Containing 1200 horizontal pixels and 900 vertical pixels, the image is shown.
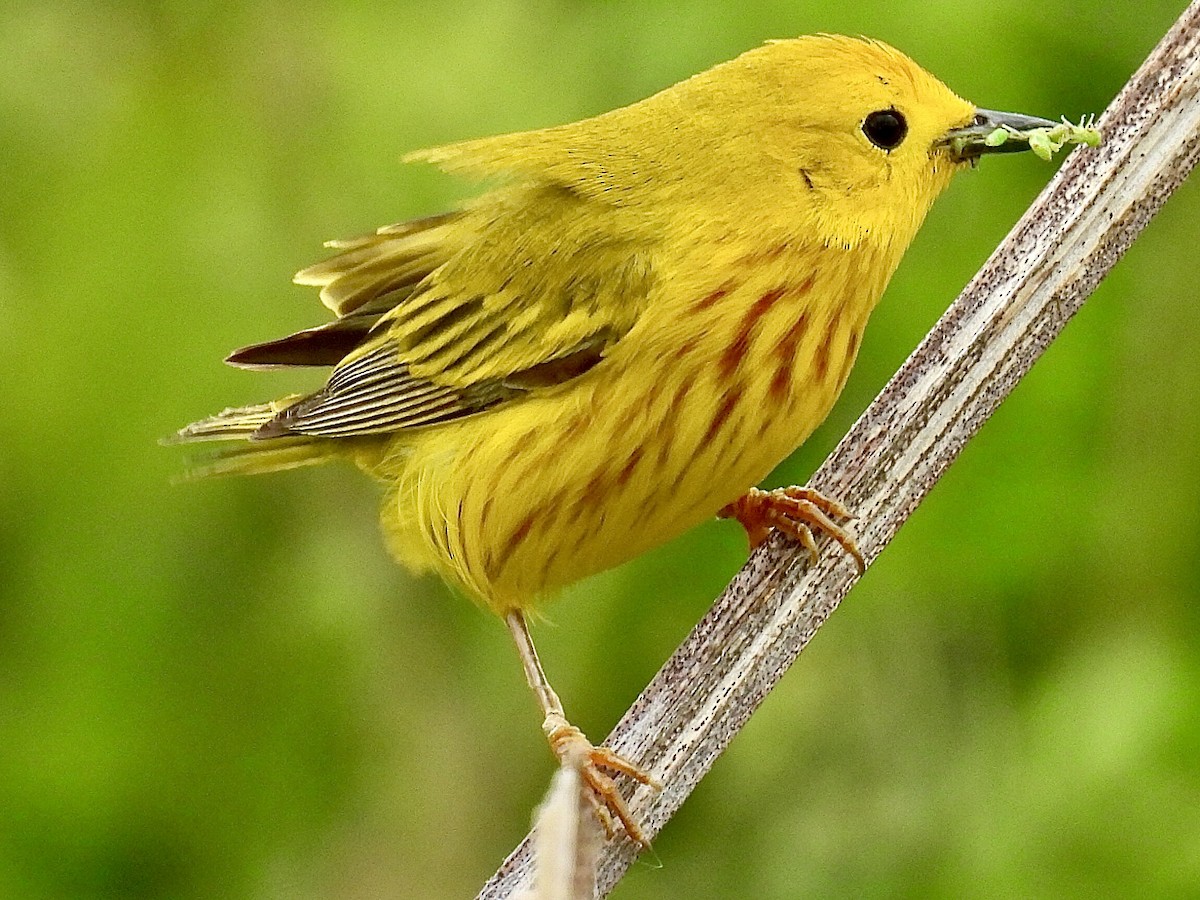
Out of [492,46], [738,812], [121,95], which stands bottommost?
[738,812]

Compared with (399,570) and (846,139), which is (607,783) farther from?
A: (846,139)

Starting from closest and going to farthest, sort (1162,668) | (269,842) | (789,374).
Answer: (1162,668) → (789,374) → (269,842)

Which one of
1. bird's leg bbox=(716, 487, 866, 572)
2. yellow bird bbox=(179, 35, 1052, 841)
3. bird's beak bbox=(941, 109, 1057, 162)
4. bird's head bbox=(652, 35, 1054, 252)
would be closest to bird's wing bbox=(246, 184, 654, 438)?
yellow bird bbox=(179, 35, 1052, 841)

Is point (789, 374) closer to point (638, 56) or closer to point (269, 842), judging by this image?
point (638, 56)

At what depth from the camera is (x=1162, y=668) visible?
3.03m

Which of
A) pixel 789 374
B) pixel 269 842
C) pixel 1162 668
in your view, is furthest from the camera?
pixel 269 842

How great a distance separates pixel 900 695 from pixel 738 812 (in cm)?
44

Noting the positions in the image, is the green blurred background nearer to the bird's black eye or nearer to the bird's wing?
the bird's black eye

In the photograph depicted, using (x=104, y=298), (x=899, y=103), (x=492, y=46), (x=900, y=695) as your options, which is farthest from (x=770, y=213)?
(x=104, y=298)

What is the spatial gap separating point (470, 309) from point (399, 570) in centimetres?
62

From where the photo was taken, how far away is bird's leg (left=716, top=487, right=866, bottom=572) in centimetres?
295

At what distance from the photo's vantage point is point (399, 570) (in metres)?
3.62

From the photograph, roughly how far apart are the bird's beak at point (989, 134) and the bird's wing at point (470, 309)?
0.63 metres

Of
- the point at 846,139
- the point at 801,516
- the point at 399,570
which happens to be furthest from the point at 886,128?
the point at 399,570
